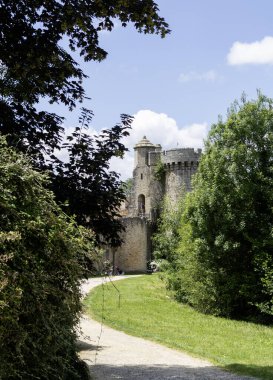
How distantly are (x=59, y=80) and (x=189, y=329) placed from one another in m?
11.7

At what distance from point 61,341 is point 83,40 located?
5685 millimetres

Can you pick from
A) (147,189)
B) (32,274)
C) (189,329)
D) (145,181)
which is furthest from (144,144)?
(32,274)

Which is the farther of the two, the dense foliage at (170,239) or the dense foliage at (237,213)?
the dense foliage at (170,239)

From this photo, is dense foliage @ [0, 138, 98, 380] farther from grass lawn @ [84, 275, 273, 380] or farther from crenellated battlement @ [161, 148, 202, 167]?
crenellated battlement @ [161, 148, 202, 167]

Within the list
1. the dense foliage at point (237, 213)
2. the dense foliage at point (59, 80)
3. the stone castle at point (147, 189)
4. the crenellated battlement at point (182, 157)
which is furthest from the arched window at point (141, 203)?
the dense foliage at point (59, 80)

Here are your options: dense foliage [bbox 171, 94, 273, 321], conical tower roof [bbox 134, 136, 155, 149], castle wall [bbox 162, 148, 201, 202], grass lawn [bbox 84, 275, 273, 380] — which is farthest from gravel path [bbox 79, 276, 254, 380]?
conical tower roof [bbox 134, 136, 155, 149]

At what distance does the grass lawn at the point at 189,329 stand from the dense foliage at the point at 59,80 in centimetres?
161

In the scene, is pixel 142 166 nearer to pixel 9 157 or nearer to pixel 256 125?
pixel 256 125

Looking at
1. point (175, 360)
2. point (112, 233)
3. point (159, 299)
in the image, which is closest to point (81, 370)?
point (112, 233)

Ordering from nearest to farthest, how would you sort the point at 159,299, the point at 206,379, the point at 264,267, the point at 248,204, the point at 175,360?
A: the point at 206,379, the point at 175,360, the point at 264,267, the point at 248,204, the point at 159,299

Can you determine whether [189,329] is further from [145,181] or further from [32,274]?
[145,181]

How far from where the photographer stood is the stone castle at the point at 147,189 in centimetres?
4591

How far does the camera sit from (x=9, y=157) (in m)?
5.20

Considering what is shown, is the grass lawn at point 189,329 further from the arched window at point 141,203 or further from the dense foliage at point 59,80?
the arched window at point 141,203
